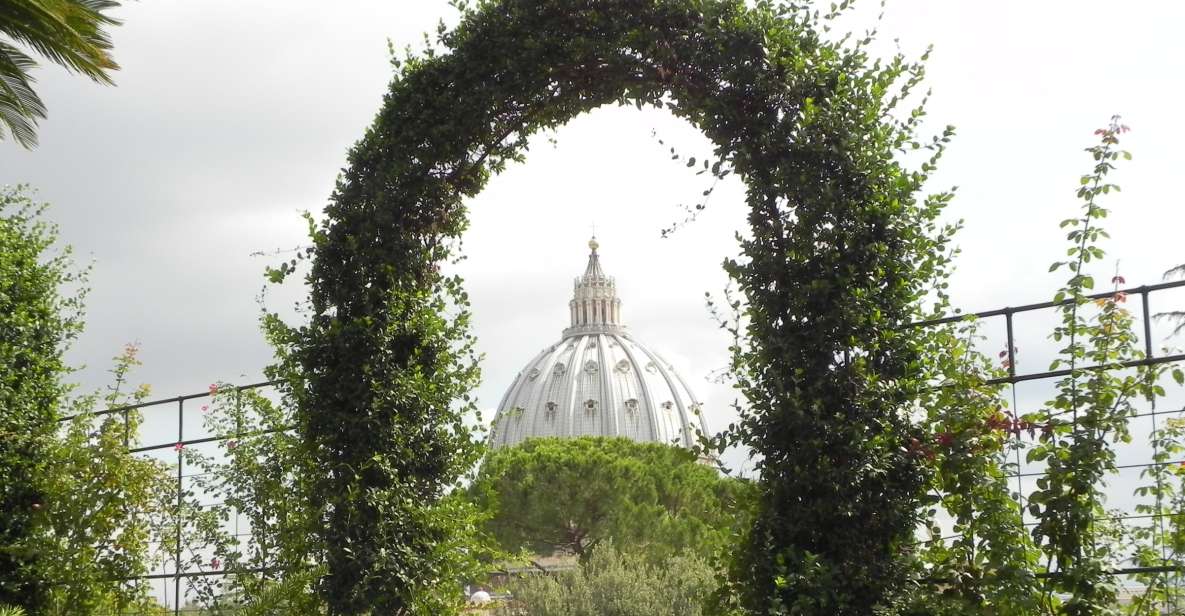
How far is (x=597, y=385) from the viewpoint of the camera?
10438cm

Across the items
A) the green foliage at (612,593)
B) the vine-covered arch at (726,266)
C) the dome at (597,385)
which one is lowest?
the green foliage at (612,593)

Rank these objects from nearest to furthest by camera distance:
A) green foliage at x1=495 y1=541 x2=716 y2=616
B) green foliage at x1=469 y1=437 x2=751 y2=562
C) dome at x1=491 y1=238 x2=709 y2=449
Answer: green foliage at x1=495 y1=541 x2=716 y2=616 < green foliage at x1=469 y1=437 x2=751 y2=562 < dome at x1=491 y1=238 x2=709 y2=449

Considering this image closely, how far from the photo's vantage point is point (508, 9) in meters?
6.81

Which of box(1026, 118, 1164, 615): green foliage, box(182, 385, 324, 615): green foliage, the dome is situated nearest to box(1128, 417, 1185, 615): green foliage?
box(1026, 118, 1164, 615): green foliage

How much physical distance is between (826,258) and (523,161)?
2464 millimetres

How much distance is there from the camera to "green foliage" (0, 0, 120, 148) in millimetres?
8383

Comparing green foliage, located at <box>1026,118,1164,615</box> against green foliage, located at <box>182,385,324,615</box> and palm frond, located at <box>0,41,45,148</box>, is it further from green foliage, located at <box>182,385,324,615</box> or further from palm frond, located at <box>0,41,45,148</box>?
palm frond, located at <box>0,41,45,148</box>

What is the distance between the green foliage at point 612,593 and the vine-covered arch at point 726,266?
Result: 761 cm

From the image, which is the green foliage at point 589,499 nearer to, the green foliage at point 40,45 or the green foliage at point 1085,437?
the green foliage at point 40,45

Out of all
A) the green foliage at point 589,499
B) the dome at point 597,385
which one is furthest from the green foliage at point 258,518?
the dome at point 597,385

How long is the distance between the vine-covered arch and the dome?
92533 millimetres

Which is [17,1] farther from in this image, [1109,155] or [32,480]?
[1109,155]

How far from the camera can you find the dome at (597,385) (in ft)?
339

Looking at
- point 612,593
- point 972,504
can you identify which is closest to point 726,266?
point 972,504
